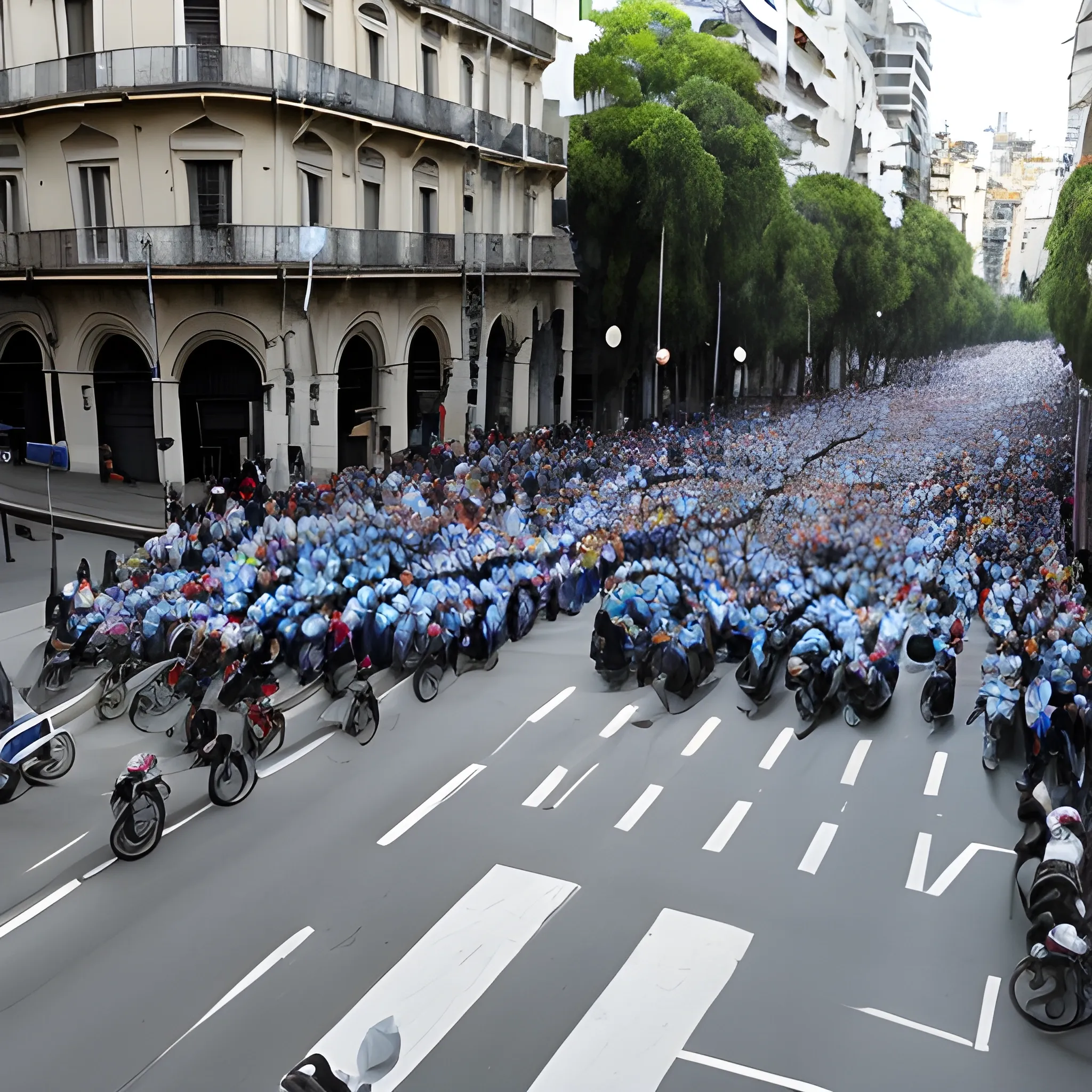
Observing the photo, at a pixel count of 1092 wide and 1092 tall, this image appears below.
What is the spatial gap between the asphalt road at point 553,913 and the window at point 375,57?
27.0ft

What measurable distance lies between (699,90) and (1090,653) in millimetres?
7356

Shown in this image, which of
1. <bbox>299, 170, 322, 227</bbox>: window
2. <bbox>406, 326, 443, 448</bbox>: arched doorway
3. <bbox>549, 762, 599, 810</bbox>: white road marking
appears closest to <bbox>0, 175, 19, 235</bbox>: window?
<bbox>299, 170, 322, 227</bbox>: window

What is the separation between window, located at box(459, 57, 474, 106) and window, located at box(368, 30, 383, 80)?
101cm

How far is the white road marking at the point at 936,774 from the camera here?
9.45 m

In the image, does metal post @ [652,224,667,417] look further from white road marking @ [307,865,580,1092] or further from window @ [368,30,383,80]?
white road marking @ [307,865,580,1092]

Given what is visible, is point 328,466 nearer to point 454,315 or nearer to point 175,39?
point 454,315

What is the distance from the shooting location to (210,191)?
48.3 feet

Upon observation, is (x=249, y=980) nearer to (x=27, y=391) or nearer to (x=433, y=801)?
(x=433, y=801)

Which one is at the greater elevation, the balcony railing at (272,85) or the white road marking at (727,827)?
the balcony railing at (272,85)

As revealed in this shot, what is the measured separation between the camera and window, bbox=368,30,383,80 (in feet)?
48.3

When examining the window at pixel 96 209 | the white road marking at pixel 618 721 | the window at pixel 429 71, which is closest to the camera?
the white road marking at pixel 618 721

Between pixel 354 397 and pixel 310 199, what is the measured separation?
2.49 metres

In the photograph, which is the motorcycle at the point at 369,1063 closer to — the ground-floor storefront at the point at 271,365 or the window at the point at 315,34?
the ground-floor storefront at the point at 271,365

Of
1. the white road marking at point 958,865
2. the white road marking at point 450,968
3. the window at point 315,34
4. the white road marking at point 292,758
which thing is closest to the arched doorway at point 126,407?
the window at point 315,34
